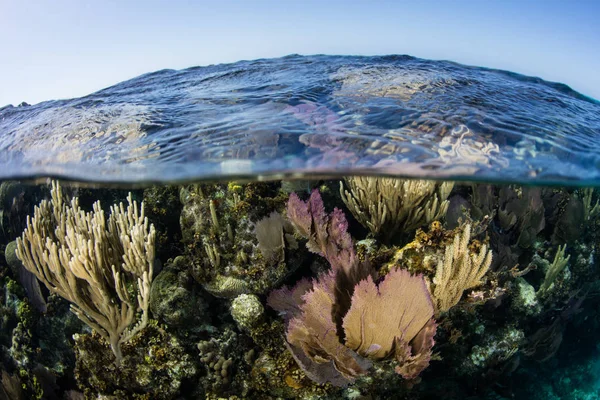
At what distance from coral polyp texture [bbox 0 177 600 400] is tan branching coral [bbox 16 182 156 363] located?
21 mm

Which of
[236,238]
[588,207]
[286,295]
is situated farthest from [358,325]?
[588,207]

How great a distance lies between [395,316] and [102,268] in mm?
3606

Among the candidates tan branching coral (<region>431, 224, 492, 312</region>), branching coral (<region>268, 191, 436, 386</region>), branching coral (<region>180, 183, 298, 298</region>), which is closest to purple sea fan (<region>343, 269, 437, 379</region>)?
branching coral (<region>268, 191, 436, 386</region>)

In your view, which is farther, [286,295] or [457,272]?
[286,295]

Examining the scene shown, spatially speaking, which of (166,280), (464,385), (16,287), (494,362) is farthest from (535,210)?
(16,287)

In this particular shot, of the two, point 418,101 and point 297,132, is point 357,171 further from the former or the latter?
point 418,101

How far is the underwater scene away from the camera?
13.1 feet

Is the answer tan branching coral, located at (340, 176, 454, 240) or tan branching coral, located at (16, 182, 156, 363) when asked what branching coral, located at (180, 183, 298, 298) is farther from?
tan branching coral, located at (340, 176, 454, 240)

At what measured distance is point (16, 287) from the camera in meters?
6.66

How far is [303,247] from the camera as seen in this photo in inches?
200

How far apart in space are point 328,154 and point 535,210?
439 cm

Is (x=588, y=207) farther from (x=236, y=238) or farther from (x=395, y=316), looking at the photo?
(x=236, y=238)

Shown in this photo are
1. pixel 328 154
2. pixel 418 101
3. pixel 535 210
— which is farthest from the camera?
pixel 535 210

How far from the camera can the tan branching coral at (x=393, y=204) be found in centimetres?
496
